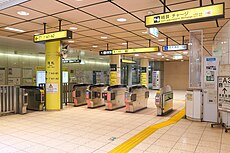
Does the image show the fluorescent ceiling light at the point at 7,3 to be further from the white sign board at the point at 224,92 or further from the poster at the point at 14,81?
the poster at the point at 14,81

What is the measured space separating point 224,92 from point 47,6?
5.09m

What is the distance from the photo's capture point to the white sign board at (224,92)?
17.0ft

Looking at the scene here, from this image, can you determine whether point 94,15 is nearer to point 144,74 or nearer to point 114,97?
point 114,97

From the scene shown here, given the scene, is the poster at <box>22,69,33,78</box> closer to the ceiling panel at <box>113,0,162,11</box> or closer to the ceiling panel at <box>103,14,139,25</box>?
the ceiling panel at <box>103,14,139,25</box>

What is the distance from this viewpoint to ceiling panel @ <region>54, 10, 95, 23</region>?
204 inches

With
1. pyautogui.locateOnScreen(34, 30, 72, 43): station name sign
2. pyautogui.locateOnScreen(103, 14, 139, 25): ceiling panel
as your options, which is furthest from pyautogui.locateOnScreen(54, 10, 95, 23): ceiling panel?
pyautogui.locateOnScreen(103, 14, 139, 25): ceiling panel

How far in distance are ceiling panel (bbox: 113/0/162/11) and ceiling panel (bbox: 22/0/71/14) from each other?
1.33 meters

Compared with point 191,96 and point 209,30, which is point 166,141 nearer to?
point 191,96

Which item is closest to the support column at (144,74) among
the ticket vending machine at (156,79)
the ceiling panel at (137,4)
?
the ticket vending machine at (156,79)

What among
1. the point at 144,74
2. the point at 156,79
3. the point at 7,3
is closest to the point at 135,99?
the point at 7,3

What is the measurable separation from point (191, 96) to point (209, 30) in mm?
2611

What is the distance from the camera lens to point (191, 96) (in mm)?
6566

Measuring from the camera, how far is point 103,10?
4.93 metres

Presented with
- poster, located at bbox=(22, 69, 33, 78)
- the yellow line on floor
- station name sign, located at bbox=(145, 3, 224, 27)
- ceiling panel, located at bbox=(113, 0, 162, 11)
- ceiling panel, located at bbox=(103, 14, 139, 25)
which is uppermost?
ceiling panel, located at bbox=(103, 14, 139, 25)
